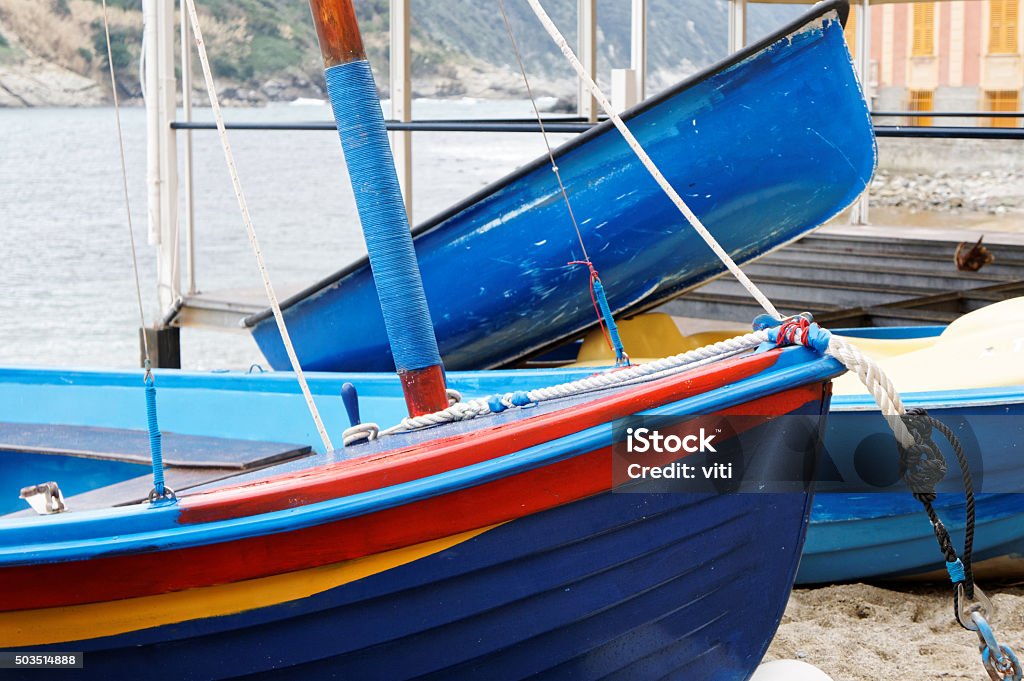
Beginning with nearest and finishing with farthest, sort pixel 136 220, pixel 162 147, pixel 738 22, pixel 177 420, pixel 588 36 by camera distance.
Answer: pixel 177 420, pixel 162 147, pixel 588 36, pixel 738 22, pixel 136 220

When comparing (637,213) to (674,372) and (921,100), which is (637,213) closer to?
(674,372)

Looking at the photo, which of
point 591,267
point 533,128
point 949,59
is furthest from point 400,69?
point 949,59

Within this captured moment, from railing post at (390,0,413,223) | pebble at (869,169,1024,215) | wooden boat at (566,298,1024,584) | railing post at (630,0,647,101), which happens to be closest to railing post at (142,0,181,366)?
railing post at (390,0,413,223)

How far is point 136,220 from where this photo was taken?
28219 mm

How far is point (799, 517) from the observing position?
2371mm

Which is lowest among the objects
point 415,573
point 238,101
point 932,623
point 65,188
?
point 932,623

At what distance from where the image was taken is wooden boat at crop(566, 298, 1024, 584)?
3.14 meters

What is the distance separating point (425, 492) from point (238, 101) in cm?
5597

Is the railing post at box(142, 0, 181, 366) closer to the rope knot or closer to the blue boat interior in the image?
the blue boat interior

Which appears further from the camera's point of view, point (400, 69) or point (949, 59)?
point (949, 59)

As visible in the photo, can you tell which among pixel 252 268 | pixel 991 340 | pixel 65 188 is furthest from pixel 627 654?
pixel 65 188

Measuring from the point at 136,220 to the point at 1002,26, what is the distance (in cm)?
2070

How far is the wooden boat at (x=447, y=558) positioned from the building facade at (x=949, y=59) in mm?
26256

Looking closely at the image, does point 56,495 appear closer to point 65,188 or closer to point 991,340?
point 991,340
